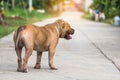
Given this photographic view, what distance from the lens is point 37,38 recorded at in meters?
11.5

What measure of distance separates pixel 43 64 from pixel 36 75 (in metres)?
2.14

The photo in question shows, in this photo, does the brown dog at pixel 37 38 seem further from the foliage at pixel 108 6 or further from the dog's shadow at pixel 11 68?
the foliage at pixel 108 6

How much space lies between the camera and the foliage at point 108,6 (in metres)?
49.5

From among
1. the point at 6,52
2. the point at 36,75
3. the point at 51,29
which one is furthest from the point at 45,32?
the point at 6,52

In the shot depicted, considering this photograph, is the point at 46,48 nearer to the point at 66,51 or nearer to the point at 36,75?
the point at 36,75

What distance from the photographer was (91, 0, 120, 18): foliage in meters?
49.5

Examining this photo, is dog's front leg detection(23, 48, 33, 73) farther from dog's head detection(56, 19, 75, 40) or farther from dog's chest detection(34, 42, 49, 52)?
dog's head detection(56, 19, 75, 40)

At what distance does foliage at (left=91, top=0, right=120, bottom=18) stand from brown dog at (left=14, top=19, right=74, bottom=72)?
36073 millimetres

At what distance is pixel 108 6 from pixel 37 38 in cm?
4500

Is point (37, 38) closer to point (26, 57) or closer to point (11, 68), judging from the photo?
point (26, 57)

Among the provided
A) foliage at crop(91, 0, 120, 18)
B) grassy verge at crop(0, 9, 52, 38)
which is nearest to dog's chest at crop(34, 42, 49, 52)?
grassy verge at crop(0, 9, 52, 38)

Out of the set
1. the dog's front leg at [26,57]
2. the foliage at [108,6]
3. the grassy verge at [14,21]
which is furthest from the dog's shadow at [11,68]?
the foliage at [108,6]

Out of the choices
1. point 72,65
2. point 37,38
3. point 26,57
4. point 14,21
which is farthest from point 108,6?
point 26,57

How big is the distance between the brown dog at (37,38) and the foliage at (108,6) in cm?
3607
